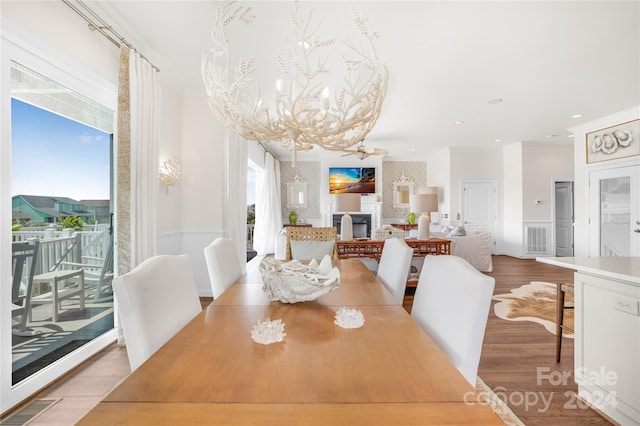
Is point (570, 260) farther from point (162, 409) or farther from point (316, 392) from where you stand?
point (162, 409)

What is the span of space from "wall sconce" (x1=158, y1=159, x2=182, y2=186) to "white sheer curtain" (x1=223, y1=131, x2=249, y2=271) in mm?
600

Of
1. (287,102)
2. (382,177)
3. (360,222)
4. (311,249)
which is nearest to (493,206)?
(382,177)

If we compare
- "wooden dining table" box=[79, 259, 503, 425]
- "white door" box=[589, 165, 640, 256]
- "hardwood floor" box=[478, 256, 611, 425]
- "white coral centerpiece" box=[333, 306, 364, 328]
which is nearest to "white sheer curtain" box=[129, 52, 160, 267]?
"wooden dining table" box=[79, 259, 503, 425]

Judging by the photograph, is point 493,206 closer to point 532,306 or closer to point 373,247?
point 532,306

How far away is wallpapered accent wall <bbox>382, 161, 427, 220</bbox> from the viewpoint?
28.6 feet

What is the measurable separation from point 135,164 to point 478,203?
7.23m

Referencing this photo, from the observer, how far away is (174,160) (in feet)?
11.7

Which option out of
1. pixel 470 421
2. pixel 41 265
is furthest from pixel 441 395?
pixel 41 265

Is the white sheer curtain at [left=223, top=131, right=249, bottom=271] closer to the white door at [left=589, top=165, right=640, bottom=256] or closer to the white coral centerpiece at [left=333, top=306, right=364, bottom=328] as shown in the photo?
the white coral centerpiece at [left=333, top=306, right=364, bottom=328]

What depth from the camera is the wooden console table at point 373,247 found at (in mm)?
3746

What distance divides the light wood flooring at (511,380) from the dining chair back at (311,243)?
60.1 inches

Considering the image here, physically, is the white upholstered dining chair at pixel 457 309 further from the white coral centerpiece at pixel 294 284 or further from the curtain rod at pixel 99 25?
the curtain rod at pixel 99 25

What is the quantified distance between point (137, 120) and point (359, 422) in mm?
2801

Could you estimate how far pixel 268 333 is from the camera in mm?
1002
